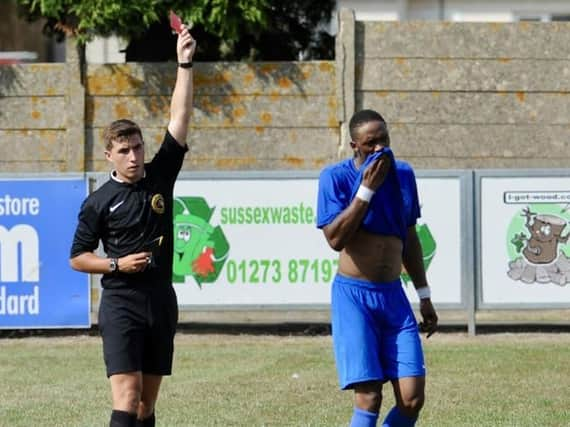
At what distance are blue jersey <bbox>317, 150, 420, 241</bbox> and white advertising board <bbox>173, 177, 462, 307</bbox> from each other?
620 centimetres

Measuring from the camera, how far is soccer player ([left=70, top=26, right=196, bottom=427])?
6.98 m

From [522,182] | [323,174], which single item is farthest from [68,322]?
[323,174]

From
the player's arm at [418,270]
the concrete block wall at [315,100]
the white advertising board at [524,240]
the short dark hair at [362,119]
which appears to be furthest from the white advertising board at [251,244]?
the short dark hair at [362,119]

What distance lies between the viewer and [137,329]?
23.1 ft

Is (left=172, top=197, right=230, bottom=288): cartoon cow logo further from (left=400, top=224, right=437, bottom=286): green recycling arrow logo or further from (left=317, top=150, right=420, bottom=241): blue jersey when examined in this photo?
(left=317, top=150, right=420, bottom=241): blue jersey

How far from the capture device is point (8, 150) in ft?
46.4

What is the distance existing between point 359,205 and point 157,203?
43.9 inches

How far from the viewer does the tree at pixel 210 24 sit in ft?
46.9

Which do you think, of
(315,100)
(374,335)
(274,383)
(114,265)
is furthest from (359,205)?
(315,100)

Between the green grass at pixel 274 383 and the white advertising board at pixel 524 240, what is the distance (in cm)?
49

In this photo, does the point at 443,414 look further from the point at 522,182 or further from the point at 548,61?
the point at 548,61

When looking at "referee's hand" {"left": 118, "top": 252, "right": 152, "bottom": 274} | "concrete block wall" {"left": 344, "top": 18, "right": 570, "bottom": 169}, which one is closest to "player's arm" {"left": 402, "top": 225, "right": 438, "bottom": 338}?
"referee's hand" {"left": 118, "top": 252, "right": 152, "bottom": 274}

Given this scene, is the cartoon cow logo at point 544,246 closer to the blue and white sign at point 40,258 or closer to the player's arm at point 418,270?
the blue and white sign at point 40,258

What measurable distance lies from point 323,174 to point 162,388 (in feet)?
13.4
